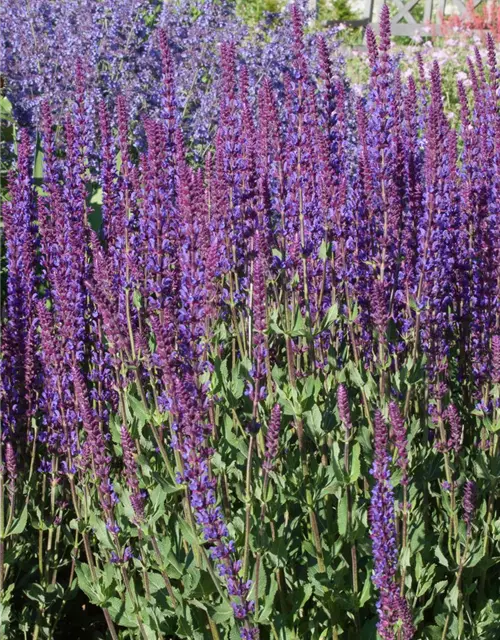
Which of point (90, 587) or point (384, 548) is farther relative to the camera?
point (90, 587)

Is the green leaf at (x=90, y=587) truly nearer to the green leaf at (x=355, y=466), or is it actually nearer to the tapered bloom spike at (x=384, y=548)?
the green leaf at (x=355, y=466)

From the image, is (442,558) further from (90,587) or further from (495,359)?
(90,587)

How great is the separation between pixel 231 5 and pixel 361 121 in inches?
193

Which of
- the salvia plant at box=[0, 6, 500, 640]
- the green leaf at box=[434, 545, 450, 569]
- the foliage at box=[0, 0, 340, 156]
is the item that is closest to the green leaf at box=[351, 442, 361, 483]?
the salvia plant at box=[0, 6, 500, 640]

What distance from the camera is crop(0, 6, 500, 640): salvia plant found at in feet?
8.79

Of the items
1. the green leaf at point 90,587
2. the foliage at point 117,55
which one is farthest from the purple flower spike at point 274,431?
the foliage at point 117,55

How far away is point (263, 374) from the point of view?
2631mm

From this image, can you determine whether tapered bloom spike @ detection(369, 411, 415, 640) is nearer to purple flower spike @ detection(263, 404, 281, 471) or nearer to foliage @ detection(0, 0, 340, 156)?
purple flower spike @ detection(263, 404, 281, 471)

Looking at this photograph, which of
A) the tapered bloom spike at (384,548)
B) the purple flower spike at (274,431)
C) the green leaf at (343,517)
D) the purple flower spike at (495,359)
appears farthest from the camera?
the purple flower spike at (495,359)

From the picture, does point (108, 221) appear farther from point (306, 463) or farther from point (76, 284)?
point (306, 463)

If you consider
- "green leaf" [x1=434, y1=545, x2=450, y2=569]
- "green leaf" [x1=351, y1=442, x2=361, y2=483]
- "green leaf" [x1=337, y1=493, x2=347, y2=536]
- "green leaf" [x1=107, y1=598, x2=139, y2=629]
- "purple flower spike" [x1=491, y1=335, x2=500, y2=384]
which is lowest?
"green leaf" [x1=107, y1=598, x2=139, y2=629]

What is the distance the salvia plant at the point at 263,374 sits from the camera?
268 centimetres

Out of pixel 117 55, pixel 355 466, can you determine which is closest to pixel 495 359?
pixel 355 466

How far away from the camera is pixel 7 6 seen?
24.2 ft
